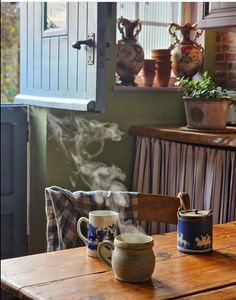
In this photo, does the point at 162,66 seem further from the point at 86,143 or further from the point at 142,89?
the point at 86,143

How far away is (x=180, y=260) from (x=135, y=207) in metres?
0.50

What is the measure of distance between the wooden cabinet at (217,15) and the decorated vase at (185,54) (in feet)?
1.25

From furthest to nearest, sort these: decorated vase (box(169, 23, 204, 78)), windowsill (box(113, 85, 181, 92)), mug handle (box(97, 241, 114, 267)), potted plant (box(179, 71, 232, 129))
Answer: decorated vase (box(169, 23, 204, 78)) → windowsill (box(113, 85, 181, 92)) → potted plant (box(179, 71, 232, 129)) → mug handle (box(97, 241, 114, 267))

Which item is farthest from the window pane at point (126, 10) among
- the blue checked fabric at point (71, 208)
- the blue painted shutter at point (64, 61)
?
the blue checked fabric at point (71, 208)

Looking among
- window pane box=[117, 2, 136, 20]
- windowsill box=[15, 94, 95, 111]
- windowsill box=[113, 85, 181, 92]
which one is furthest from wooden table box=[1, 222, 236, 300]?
window pane box=[117, 2, 136, 20]

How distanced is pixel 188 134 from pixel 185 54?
58 cm

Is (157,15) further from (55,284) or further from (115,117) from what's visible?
(55,284)

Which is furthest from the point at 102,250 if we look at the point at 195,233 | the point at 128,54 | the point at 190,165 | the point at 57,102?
the point at 128,54

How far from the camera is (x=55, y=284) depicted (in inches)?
55.5

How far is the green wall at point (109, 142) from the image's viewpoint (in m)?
3.03

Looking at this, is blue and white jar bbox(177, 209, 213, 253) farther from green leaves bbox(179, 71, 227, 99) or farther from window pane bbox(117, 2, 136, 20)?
window pane bbox(117, 2, 136, 20)

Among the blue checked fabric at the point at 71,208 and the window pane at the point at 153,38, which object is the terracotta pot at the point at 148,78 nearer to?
the window pane at the point at 153,38

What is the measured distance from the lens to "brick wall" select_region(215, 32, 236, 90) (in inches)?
134

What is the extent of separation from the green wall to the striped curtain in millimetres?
109
